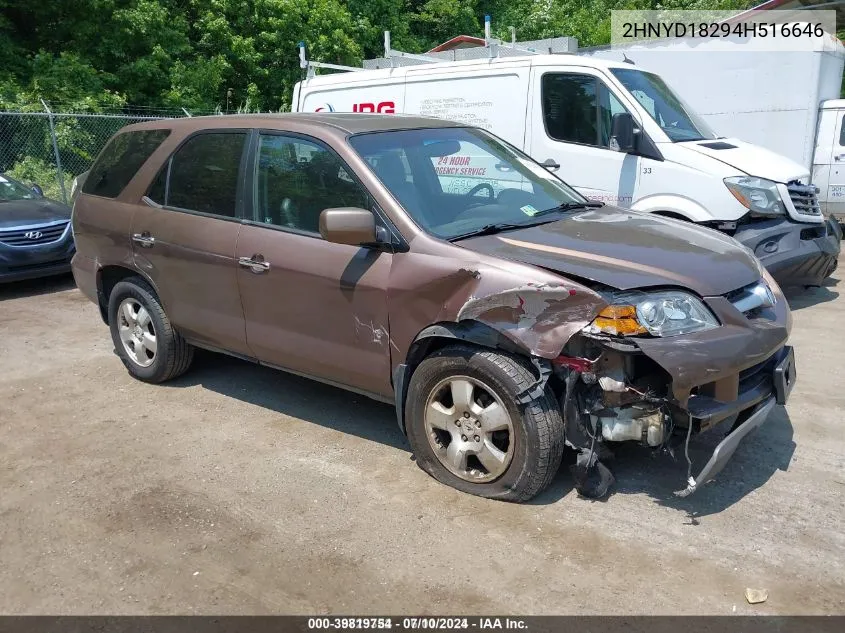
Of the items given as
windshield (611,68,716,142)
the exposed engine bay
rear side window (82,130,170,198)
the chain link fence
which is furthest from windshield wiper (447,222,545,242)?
the chain link fence

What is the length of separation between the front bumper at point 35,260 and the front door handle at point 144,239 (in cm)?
423

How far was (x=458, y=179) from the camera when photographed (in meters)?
4.50

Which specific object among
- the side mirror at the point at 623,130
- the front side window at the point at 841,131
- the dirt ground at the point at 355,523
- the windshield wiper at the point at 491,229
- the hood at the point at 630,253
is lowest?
the dirt ground at the point at 355,523

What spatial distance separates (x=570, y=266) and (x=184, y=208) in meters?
2.71

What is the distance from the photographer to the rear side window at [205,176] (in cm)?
467

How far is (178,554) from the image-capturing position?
3396 millimetres

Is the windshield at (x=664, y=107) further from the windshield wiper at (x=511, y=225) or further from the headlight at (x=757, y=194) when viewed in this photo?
the windshield wiper at (x=511, y=225)

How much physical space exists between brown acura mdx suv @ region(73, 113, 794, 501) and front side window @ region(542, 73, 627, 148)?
258cm

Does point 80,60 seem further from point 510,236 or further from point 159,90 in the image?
point 510,236

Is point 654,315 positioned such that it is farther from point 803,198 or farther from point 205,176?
point 803,198

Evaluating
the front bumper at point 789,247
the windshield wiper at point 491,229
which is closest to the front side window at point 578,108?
the front bumper at point 789,247

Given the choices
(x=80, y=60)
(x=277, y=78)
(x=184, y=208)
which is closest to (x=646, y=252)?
(x=184, y=208)

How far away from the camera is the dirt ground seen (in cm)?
305

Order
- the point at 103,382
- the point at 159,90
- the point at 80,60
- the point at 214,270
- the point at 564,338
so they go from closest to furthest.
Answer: the point at 564,338, the point at 214,270, the point at 103,382, the point at 80,60, the point at 159,90
